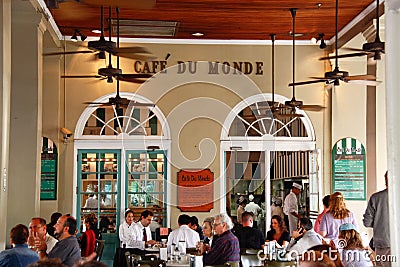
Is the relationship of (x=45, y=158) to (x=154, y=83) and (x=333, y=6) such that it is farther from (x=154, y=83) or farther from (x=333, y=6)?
(x=333, y=6)

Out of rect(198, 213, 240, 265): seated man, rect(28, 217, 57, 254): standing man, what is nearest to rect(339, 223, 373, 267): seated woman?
rect(198, 213, 240, 265): seated man

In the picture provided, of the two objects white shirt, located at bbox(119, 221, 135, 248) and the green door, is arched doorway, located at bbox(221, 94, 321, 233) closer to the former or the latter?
the green door

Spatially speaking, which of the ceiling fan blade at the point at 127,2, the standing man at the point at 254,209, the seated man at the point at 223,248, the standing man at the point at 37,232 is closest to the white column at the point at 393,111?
the ceiling fan blade at the point at 127,2

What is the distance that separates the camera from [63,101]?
11.9 m

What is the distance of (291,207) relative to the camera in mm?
13047

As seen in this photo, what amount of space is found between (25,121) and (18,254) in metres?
4.02

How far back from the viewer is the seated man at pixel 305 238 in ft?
24.2

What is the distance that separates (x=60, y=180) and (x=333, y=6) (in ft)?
17.8

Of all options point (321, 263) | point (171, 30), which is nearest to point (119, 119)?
point (171, 30)

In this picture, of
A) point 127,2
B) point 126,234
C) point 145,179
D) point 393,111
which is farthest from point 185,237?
A: point 393,111

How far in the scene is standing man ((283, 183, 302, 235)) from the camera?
12.9 metres

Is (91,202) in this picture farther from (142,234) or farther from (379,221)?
(379,221)

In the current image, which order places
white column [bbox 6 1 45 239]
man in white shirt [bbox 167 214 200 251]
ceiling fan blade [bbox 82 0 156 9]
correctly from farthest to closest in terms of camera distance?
man in white shirt [bbox 167 214 200 251] → white column [bbox 6 1 45 239] → ceiling fan blade [bbox 82 0 156 9]

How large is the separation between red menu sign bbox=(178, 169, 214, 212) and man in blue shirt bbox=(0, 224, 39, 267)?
6446mm
